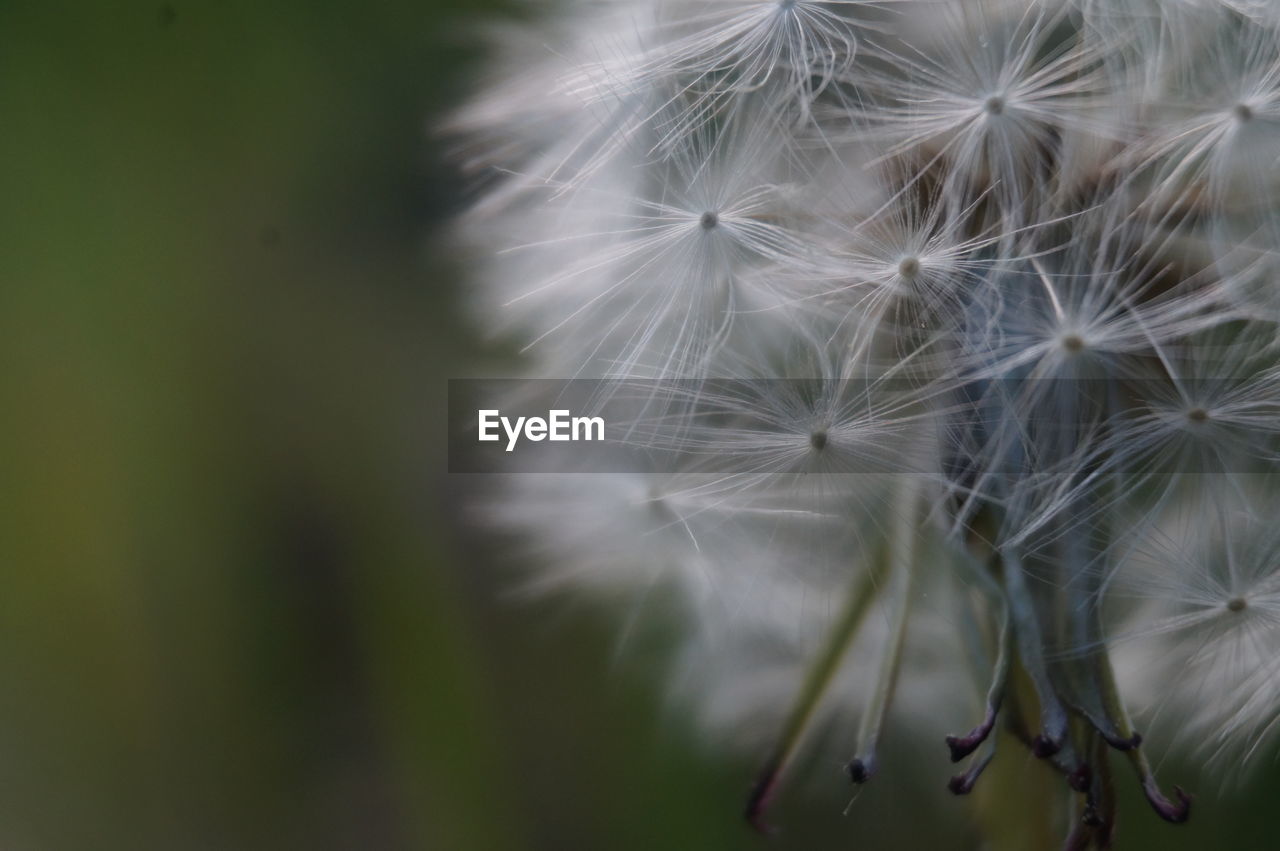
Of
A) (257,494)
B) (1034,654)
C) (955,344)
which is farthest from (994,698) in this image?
(257,494)

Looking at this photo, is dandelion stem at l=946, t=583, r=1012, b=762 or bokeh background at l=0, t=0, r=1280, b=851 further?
bokeh background at l=0, t=0, r=1280, b=851

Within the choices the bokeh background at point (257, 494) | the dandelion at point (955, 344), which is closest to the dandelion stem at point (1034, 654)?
the dandelion at point (955, 344)

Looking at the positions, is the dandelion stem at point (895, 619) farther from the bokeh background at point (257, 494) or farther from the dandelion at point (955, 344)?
the bokeh background at point (257, 494)

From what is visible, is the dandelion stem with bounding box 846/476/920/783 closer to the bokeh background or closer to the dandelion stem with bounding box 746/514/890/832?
the dandelion stem with bounding box 746/514/890/832

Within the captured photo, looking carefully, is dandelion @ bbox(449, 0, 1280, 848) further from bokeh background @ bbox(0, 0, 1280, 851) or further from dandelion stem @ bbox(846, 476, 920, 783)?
bokeh background @ bbox(0, 0, 1280, 851)

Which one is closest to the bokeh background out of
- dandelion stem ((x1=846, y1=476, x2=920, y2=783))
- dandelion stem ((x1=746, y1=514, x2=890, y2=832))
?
dandelion stem ((x1=746, y1=514, x2=890, y2=832))

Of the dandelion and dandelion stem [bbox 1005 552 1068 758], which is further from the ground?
the dandelion
